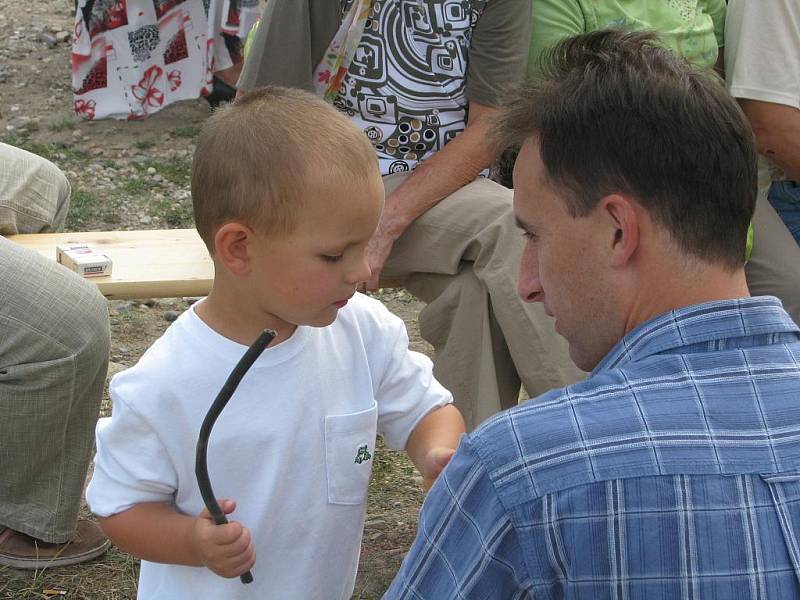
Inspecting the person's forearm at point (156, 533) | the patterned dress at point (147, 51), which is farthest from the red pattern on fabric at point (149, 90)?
the person's forearm at point (156, 533)

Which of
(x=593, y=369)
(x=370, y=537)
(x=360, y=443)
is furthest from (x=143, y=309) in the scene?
(x=593, y=369)

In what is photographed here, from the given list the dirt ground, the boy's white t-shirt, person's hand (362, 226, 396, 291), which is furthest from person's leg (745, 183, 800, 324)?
the boy's white t-shirt

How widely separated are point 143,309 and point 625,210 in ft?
13.2

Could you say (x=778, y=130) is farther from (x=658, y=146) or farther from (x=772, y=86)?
(x=658, y=146)

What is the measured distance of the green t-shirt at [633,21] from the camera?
3.55m

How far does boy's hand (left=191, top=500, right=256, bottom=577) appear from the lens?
1850 mm

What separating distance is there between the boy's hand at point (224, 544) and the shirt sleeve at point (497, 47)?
1939 mm

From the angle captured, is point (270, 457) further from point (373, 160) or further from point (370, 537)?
point (370, 537)

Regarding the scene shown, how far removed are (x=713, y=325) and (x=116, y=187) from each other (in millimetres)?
5472

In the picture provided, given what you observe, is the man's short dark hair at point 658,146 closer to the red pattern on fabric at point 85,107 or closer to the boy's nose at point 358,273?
the boy's nose at point 358,273

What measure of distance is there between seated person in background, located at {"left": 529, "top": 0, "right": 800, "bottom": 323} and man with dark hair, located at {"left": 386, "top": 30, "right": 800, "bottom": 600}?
186 centimetres

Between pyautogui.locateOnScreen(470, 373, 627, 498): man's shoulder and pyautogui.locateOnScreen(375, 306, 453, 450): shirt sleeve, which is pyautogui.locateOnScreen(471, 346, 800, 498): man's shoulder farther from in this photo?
pyautogui.locateOnScreen(375, 306, 453, 450): shirt sleeve

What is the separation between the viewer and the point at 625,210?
160 cm

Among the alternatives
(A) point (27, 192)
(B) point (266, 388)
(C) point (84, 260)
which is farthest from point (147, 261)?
(B) point (266, 388)
